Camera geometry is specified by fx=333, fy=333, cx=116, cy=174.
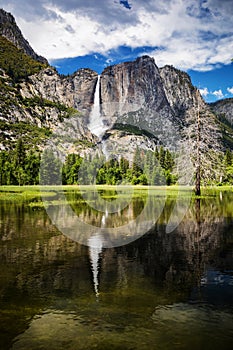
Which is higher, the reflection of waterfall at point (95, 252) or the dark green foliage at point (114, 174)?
the dark green foliage at point (114, 174)

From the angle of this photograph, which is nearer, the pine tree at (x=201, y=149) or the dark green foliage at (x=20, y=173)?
the pine tree at (x=201, y=149)

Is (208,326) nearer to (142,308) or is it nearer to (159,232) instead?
(142,308)

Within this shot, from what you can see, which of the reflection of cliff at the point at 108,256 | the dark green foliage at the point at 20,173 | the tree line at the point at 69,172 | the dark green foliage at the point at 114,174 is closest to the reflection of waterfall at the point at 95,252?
the reflection of cliff at the point at 108,256

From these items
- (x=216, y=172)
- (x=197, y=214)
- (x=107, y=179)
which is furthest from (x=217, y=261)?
(x=107, y=179)

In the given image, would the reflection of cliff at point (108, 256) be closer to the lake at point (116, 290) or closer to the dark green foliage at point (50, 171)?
the lake at point (116, 290)

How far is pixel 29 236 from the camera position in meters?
19.1

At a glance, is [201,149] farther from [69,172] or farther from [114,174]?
[69,172]

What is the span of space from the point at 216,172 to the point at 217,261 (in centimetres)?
3186

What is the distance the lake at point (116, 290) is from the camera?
300 inches

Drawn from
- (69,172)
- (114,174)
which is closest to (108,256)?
(114,174)

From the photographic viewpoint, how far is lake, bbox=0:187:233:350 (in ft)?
25.0

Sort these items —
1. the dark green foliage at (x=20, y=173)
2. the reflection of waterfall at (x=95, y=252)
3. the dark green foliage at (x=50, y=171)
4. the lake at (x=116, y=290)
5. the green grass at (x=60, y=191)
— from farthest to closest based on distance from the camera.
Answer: the dark green foliage at (x=50, y=171), the dark green foliage at (x=20, y=173), the green grass at (x=60, y=191), the reflection of waterfall at (x=95, y=252), the lake at (x=116, y=290)

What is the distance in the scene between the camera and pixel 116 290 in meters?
10.5

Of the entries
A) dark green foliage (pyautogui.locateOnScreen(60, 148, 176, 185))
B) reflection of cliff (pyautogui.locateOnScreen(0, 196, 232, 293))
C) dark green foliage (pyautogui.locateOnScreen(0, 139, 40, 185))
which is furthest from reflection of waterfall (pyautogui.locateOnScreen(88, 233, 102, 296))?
dark green foliage (pyautogui.locateOnScreen(60, 148, 176, 185))
